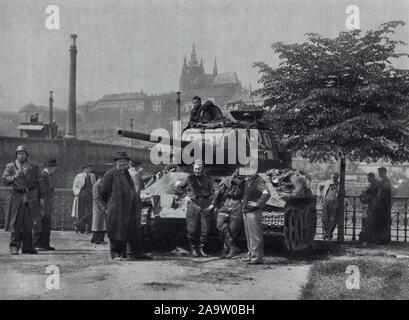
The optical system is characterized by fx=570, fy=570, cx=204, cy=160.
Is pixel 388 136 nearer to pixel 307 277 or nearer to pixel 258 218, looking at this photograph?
pixel 258 218

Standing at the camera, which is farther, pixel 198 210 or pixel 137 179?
pixel 137 179

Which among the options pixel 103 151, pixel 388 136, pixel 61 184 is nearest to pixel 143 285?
pixel 388 136

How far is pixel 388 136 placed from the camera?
1159cm

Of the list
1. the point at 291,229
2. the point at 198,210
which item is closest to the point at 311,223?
the point at 291,229

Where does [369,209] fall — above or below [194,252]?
above

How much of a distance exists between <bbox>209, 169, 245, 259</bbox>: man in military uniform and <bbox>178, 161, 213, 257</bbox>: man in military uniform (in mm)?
183

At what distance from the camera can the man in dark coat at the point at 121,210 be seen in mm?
9242

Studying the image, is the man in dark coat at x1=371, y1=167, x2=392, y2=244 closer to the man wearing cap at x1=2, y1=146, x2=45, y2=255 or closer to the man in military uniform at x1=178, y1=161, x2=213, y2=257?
the man in military uniform at x1=178, y1=161, x2=213, y2=257

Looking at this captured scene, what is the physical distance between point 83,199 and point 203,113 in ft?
12.7

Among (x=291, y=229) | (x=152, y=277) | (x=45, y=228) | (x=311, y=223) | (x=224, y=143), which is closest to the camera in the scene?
(x=152, y=277)

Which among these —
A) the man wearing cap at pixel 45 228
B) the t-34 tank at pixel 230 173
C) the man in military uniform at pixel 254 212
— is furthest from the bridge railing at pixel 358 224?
the man wearing cap at pixel 45 228

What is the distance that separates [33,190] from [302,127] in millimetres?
5647

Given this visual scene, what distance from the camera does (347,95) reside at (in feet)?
37.5

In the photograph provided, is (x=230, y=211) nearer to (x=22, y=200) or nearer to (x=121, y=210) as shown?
(x=121, y=210)
